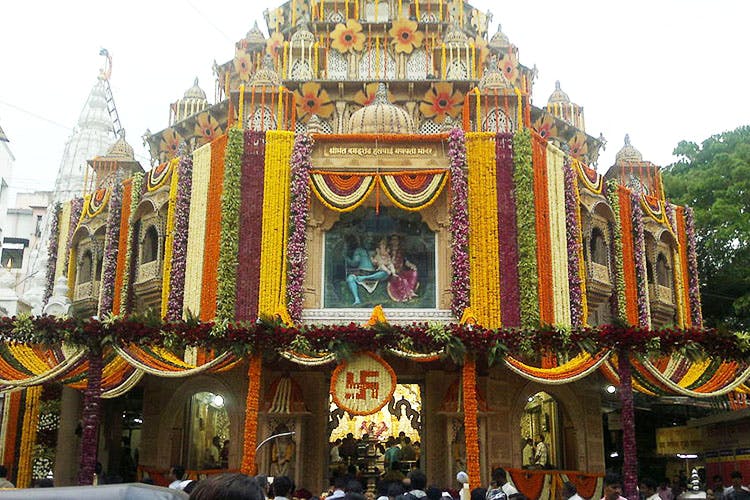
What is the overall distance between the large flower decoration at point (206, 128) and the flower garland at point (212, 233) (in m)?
6.92

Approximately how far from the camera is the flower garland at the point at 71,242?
2694 cm

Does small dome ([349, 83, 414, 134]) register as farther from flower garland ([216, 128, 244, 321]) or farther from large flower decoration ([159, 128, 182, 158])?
large flower decoration ([159, 128, 182, 158])

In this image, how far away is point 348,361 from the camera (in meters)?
16.2

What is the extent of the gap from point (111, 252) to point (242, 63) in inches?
424

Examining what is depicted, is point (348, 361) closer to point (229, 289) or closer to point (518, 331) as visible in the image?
point (518, 331)

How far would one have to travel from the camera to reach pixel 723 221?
1203 inches

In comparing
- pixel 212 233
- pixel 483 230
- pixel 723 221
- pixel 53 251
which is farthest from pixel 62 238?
pixel 723 221

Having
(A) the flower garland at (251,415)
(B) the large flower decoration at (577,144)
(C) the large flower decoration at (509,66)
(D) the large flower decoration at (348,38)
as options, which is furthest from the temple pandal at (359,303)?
(C) the large flower decoration at (509,66)

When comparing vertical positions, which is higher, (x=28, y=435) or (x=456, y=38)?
(x=456, y=38)

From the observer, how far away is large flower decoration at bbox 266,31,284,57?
100ft

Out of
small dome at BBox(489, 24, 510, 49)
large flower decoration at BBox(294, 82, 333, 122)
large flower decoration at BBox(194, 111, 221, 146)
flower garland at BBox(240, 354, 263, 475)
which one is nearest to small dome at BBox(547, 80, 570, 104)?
small dome at BBox(489, 24, 510, 49)

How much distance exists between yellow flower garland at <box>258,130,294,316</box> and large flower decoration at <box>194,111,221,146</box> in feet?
25.0

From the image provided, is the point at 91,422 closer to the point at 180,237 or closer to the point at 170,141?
the point at 180,237

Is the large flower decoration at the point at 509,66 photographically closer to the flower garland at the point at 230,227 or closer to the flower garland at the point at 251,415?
the flower garland at the point at 230,227
